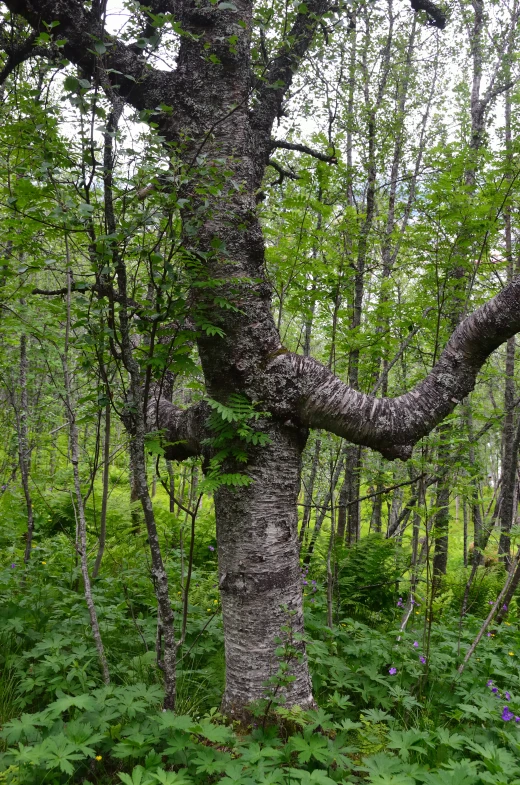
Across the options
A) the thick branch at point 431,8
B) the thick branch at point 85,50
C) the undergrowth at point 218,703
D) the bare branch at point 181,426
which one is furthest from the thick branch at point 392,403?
the thick branch at point 431,8

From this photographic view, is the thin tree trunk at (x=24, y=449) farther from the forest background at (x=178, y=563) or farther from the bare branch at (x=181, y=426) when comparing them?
the bare branch at (x=181, y=426)

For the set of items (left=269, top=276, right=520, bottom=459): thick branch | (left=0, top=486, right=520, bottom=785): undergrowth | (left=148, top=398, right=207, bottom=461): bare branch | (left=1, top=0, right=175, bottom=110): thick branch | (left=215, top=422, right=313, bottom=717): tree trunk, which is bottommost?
(left=0, top=486, right=520, bottom=785): undergrowth

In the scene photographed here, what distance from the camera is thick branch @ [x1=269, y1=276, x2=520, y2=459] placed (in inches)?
100

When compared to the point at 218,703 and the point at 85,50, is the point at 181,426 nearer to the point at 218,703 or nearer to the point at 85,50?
the point at 218,703

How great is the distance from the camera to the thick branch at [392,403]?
2.54 m

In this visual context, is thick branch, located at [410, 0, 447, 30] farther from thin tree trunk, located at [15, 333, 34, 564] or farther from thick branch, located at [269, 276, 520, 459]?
thin tree trunk, located at [15, 333, 34, 564]

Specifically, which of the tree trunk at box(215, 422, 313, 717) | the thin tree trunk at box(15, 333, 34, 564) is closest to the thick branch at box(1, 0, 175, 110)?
the tree trunk at box(215, 422, 313, 717)

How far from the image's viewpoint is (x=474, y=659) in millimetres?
3424

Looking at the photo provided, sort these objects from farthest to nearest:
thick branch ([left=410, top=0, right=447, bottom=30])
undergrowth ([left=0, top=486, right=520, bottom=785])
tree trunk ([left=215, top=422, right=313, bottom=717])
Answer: thick branch ([left=410, top=0, right=447, bottom=30]), tree trunk ([left=215, top=422, right=313, bottom=717]), undergrowth ([left=0, top=486, right=520, bottom=785])

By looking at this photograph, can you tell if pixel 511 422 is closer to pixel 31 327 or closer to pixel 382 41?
pixel 382 41

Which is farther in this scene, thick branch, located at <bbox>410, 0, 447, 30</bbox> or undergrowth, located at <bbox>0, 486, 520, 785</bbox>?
thick branch, located at <bbox>410, 0, 447, 30</bbox>

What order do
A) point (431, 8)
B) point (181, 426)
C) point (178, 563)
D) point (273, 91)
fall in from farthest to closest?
point (178, 563)
point (431, 8)
point (273, 91)
point (181, 426)

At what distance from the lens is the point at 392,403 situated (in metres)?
2.62

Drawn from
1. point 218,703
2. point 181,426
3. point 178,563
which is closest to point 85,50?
point 181,426
